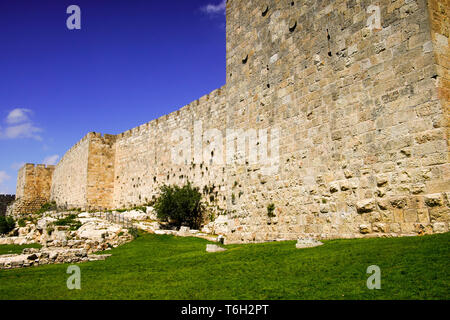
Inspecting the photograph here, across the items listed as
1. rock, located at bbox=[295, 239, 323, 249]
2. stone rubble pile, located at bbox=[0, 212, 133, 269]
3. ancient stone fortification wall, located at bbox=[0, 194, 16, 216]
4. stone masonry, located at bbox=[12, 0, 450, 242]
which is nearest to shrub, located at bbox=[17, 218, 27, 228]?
stone rubble pile, located at bbox=[0, 212, 133, 269]

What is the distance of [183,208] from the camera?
1820cm

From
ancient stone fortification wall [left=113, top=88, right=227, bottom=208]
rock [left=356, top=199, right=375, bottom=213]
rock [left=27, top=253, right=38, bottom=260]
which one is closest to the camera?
rock [left=356, top=199, right=375, bottom=213]

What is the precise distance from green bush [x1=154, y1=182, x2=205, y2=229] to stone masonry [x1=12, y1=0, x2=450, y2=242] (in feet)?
23.2

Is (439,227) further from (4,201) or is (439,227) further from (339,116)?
(4,201)

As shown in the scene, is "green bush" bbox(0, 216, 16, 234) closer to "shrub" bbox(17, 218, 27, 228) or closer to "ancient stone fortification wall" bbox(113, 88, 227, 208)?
"shrub" bbox(17, 218, 27, 228)

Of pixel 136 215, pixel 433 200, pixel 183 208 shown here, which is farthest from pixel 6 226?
pixel 433 200

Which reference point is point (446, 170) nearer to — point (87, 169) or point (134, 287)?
point (134, 287)

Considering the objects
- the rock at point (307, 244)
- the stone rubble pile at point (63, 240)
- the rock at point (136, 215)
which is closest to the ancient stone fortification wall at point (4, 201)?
the stone rubble pile at point (63, 240)

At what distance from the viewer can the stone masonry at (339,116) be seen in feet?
21.1

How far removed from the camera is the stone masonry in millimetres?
6434

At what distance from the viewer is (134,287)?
5926mm

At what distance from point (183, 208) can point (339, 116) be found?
11478mm

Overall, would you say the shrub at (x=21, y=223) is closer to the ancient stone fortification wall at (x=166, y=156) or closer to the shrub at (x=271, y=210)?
the ancient stone fortification wall at (x=166, y=156)

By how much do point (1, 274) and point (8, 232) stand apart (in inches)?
556
